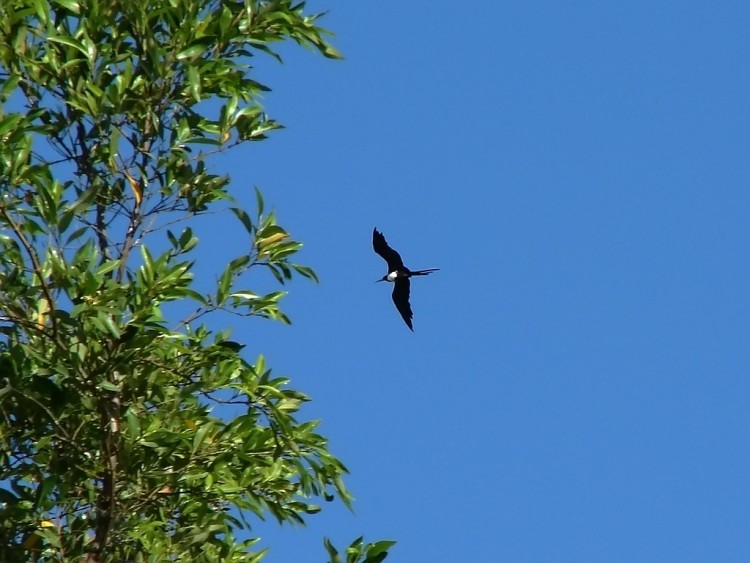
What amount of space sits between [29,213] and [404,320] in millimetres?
7450

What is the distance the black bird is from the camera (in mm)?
13062

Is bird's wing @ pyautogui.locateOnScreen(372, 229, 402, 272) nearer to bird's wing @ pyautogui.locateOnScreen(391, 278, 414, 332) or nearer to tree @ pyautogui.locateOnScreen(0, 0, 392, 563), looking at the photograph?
bird's wing @ pyautogui.locateOnScreen(391, 278, 414, 332)

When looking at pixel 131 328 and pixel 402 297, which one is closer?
pixel 131 328

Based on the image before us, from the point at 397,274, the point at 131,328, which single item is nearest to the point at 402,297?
the point at 397,274

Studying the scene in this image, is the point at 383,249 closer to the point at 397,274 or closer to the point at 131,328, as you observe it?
the point at 397,274

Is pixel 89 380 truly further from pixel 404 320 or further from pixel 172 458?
pixel 404 320

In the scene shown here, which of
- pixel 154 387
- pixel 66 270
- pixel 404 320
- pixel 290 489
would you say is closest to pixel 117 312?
pixel 66 270

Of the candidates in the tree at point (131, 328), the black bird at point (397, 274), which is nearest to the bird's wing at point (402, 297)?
the black bird at point (397, 274)

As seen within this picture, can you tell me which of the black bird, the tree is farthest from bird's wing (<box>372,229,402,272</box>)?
the tree

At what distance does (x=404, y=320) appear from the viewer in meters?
13.3

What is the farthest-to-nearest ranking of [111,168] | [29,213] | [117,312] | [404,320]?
[404,320] < [111,168] < [29,213] < [117,312]

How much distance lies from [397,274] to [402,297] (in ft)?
0.88

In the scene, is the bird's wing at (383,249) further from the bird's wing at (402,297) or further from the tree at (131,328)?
the tree at (131,328)

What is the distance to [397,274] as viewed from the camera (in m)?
13.3
